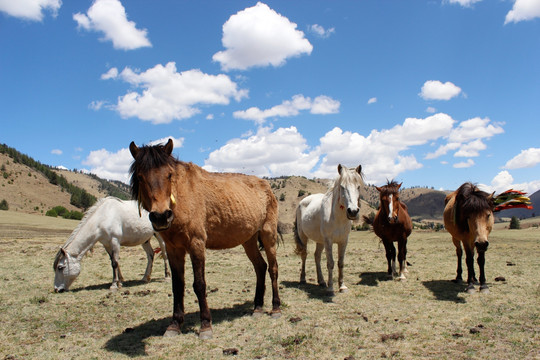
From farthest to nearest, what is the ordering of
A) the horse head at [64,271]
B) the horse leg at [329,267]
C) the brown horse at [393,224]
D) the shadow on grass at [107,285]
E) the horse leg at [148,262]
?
the horse leg at [148,262] < the brown horse at [393,224] < the shadow on grass at [107,285] < the horse head at [64,271] < the horse leg at [329,267]

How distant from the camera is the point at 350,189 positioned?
295 inches

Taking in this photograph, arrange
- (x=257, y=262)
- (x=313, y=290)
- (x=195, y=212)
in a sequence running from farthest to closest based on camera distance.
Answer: (x=313, y=290) → (x=257, y=262) → (x=195, y=212)

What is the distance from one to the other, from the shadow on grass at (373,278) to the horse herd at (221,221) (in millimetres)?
323

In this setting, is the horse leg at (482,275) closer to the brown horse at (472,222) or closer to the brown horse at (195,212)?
the brown horse at (472,222)

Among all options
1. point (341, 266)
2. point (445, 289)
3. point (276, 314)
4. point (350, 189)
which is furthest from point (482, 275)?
point (276, 314)

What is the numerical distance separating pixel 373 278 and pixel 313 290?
2440mm

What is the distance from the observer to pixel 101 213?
967cm

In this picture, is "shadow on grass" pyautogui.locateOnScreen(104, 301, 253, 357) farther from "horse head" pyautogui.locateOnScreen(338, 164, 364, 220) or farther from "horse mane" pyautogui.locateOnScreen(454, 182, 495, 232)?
"horse mane" pyautogui.locateOnScreen(454, 182, 495, 232)

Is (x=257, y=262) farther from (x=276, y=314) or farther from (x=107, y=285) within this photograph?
(x=107, y=285)

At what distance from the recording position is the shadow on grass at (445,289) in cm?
732

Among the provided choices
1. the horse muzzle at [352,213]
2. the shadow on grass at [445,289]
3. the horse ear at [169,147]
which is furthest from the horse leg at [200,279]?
the shadow on grass at [445,289]

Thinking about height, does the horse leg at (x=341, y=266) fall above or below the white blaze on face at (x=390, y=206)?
below

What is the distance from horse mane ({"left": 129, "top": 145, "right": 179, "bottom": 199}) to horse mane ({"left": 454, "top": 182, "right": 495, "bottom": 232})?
262 inches

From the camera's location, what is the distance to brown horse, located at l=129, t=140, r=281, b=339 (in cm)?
492
